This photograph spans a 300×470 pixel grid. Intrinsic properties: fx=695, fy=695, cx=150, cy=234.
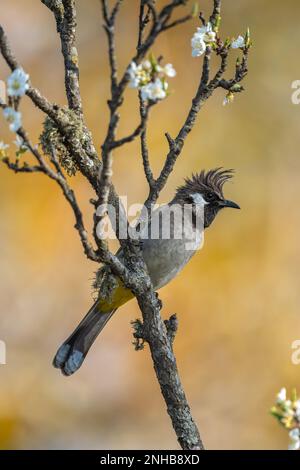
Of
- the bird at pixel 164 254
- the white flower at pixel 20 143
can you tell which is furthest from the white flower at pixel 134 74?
the bird at pixel 164 254

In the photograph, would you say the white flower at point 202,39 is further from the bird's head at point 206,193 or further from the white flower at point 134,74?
the bird's head at point 206,193

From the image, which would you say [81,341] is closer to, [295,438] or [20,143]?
[20,143]

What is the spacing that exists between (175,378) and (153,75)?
1932mm

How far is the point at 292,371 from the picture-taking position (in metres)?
7.32

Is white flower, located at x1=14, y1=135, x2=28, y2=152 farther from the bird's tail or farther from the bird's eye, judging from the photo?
the bird's eye

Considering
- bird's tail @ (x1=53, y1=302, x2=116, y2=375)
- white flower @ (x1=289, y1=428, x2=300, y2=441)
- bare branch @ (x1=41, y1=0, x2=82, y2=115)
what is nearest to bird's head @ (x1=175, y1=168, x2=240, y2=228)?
bird's tail @ (x1=53, y1=302, x2=116, y2=375)

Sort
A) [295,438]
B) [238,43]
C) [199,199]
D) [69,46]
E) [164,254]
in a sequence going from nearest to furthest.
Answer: [295,438]
[238,43]
[69,46]
[164,254]
[199,199]

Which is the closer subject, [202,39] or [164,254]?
[202,39]

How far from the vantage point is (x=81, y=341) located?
5.42 metres

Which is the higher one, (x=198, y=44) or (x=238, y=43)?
(x=238, y=43)

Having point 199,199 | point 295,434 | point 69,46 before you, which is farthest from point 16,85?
point 199,199

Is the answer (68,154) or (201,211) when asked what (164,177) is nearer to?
(68,154)

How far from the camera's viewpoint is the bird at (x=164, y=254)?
5.13m

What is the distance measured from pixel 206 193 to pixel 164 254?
78 cm
